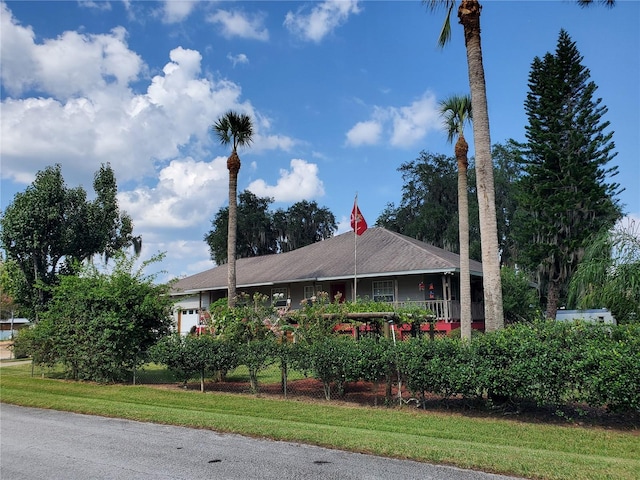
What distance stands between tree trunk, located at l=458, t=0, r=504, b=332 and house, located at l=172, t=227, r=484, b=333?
8862 millimetres

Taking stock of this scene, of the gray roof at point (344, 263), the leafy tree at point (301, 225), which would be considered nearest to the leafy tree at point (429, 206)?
the leafy tree at point (301, 225)

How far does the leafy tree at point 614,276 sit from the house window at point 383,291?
8826mm

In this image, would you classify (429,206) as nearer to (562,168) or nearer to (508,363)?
(562,168)

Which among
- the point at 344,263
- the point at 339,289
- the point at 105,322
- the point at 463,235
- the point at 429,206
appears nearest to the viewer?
the point at 105,322

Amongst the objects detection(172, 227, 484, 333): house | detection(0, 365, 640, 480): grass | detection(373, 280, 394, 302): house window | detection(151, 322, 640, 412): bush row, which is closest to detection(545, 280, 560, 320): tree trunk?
detection(172, 227, 484, 333): house

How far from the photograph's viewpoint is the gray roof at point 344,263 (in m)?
21.6

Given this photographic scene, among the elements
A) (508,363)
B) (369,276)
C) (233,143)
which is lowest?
(508,363)

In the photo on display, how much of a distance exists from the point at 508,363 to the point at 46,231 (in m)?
26.7

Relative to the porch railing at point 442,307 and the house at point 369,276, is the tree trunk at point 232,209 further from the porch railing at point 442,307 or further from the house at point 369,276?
the porch railing at point 442,307

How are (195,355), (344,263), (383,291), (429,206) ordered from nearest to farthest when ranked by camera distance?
1. (195,355)
2. (383,291)
3. (344,263)
4. (429,206)

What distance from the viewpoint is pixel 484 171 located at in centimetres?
1050

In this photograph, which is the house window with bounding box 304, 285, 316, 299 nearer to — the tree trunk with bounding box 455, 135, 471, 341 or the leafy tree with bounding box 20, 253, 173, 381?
the tree trunk with bounding box 455, 135, 471, 341

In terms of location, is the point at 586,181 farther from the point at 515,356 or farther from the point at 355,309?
the point at 515,356

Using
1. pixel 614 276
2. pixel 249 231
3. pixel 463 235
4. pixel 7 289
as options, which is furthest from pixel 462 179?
pixel 249 231
